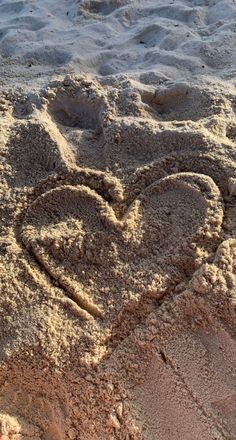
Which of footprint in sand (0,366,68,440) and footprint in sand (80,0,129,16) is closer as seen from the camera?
footprint in sand (0,366,68,440)

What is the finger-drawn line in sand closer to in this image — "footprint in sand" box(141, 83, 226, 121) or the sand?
the sand

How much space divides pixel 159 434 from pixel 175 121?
4.60ft

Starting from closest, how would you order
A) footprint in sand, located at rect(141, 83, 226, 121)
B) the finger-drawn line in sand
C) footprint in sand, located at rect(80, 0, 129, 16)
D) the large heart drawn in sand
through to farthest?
the finger-drawn line in sand, the large heart drawn in sand, footprint in sand, located at rect(141, 83, 226, 121), footprint in sand, located at rect(80, 0, 129, 16)

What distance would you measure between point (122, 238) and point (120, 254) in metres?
0.07

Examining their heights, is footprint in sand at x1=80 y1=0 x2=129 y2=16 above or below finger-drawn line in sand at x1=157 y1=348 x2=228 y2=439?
above

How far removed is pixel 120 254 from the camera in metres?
1.87

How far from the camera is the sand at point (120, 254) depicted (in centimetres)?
161

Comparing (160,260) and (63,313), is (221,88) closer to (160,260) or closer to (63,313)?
(160,260)

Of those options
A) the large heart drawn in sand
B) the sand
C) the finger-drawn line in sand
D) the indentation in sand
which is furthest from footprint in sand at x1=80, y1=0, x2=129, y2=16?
the finger-drawn line in sand

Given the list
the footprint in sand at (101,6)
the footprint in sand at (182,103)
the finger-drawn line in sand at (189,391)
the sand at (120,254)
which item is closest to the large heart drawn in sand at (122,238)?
the sand at (120,254)

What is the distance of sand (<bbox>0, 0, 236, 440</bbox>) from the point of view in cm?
161

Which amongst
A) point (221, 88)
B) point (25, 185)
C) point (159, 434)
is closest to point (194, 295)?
point (159, 434)

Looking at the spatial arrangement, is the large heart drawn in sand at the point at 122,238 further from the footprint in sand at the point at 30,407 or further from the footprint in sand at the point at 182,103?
the footprint in sand at the point at 182,103

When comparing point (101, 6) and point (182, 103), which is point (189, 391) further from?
point (101, 6)
